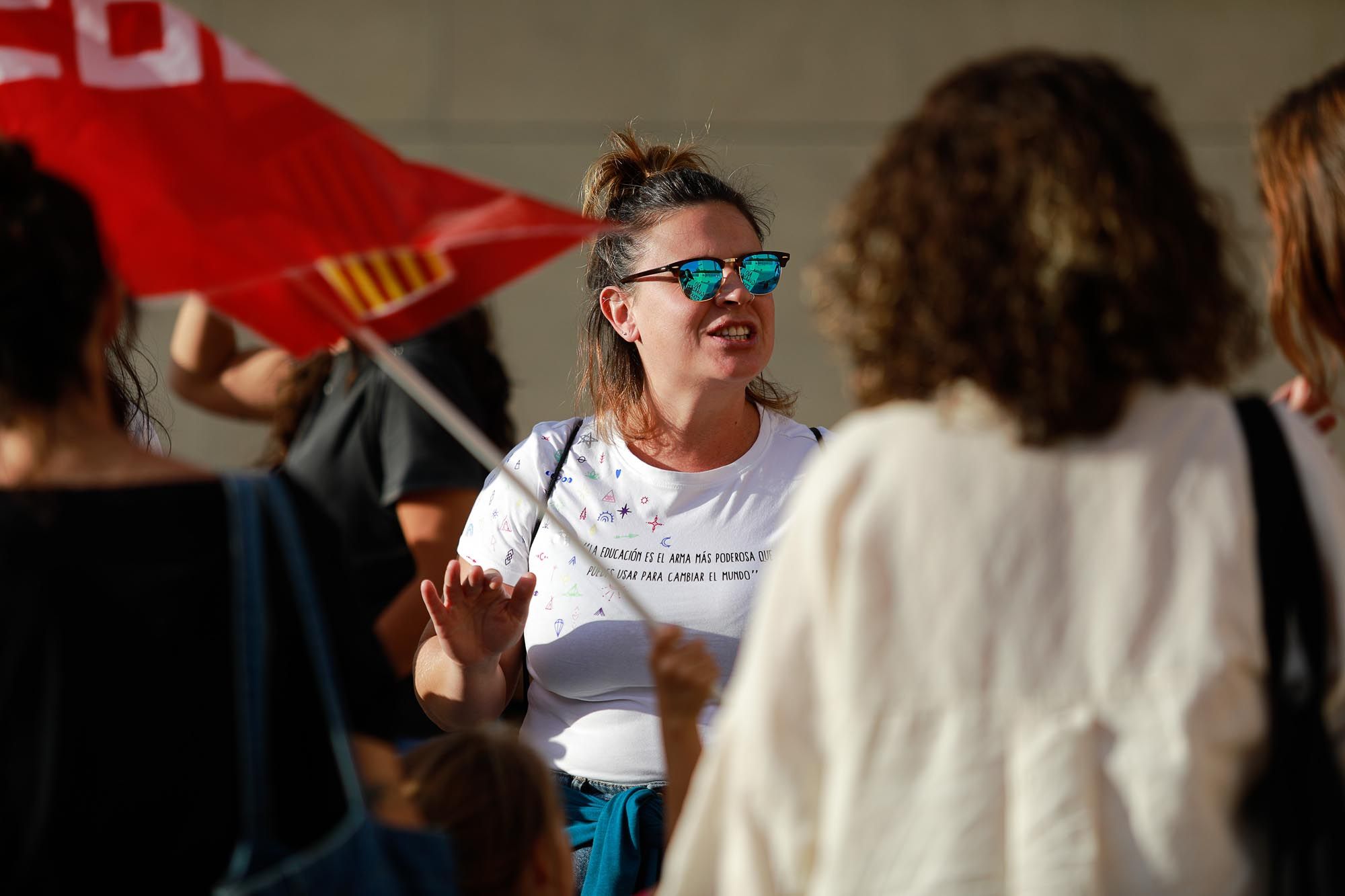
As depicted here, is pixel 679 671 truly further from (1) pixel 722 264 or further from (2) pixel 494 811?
(1) pixel 722 264

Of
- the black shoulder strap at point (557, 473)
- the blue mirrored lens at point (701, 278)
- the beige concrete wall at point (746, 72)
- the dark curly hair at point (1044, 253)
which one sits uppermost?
the beige concrete wall at point (746, 72)

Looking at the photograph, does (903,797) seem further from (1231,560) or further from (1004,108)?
(1004,108)

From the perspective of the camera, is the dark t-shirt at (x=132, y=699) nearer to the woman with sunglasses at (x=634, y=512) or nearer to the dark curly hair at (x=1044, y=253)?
the dark curly hair at (x=1044, y=253)

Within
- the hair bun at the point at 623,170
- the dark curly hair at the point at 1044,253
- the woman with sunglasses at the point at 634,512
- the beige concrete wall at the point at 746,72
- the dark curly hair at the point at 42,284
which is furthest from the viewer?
the beige concrete wall at the point at 746,72

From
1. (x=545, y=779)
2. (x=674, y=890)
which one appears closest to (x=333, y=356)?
(x=545, y=779)

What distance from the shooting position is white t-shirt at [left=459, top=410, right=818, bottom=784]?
2867 millimetres

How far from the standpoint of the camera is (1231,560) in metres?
1.52

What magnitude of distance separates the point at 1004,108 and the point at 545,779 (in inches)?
43.6

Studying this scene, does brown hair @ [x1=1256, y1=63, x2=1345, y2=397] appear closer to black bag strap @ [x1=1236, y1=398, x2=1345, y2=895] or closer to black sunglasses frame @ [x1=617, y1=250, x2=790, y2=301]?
black bag strap @ [x1=1236, y1=398, x2=1345, y2=895]

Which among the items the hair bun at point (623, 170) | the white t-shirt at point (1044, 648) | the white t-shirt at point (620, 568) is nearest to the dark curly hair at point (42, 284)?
the white t-shirt at point (1044, 648)

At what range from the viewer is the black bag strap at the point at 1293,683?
1.50 meters

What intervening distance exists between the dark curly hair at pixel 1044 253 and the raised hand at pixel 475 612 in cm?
126

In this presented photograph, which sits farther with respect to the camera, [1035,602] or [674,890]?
[674,890]

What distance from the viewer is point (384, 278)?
221 cm
